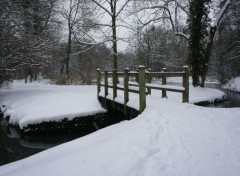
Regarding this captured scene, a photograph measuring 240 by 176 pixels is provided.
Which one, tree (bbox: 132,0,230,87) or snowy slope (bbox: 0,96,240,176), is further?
tree (bbox: 132,0,230,87)

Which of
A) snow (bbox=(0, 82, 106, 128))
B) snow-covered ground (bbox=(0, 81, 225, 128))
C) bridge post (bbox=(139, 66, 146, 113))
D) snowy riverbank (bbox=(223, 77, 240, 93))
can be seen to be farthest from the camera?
snowy riverbank (bbox=(223, 77, 240, 93))

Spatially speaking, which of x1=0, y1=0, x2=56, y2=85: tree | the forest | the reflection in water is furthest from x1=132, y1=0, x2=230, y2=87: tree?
the reflection in water

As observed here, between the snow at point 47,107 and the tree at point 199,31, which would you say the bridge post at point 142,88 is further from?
the tree at point 199,31

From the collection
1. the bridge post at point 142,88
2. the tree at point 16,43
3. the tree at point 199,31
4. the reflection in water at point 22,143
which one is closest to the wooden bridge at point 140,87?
the bridge post at point 142,88

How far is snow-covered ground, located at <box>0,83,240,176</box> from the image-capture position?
3234mm

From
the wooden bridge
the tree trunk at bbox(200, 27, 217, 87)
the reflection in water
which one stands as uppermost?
the tree trunk at bbox(200, 27, 217, 87)

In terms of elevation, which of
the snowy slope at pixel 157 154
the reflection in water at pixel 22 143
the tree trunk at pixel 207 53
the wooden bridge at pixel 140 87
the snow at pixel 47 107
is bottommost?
the reflection in water at pixel 22 143

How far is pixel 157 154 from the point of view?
3666 millimetres

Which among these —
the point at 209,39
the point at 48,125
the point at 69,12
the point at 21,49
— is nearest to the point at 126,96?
the point at 48,125

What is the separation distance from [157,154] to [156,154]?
0.01 m

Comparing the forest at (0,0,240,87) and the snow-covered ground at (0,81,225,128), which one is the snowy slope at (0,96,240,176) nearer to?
the snow-covered ground at (0,81,225,128)

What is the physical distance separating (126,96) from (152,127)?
11.3 feet

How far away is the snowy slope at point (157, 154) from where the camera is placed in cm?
324

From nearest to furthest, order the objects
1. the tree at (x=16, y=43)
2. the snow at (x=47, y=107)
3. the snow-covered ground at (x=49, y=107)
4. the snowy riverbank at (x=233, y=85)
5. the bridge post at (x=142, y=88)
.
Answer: the bridge post at (x=142, y=88), the snow-covered ground at (x=49, y=107), the snow at (x=47, y=107), the tree at (x=16, y=43), the snowy riverbank at (x=233, y=85)
